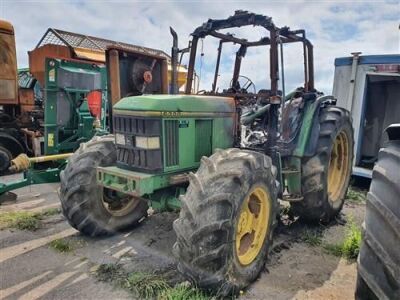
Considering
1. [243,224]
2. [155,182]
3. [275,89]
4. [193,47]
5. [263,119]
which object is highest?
[193,47]

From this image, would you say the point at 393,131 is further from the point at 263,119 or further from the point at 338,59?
the point at 338,59

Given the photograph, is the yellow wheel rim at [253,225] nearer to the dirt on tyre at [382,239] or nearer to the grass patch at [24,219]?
the dirt on tyre at [382,239]

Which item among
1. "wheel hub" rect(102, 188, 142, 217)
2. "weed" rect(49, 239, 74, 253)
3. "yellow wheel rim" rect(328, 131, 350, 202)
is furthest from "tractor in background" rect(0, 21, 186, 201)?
"yellow wheel rim" rect(328, 131, 350, 202)

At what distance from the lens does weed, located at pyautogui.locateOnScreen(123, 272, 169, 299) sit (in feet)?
9.61

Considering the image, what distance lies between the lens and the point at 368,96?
7.07 m

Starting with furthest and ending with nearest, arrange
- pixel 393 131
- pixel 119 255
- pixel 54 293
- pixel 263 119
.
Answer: pixel 263 119, pixel 119 255, pixel 54 293, pixel 393 131

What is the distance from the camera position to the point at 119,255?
3.69 m

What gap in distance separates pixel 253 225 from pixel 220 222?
68 centimetres

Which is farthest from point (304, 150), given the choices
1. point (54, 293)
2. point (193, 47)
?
point (54, 293)

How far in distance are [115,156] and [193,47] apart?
59.3 inches

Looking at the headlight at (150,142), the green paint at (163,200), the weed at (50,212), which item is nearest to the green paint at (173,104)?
the headlight at (150,142)

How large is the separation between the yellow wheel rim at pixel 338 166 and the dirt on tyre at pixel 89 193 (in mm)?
2708

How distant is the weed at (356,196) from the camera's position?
5.75 m

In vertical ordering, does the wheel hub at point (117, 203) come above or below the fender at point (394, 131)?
below
